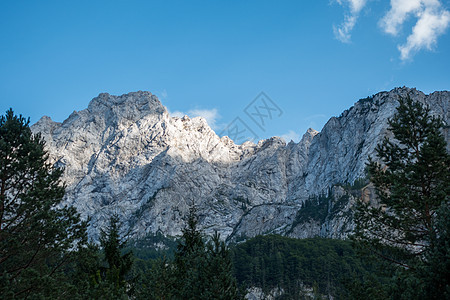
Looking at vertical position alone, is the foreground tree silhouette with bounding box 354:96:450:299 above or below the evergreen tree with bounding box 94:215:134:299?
above

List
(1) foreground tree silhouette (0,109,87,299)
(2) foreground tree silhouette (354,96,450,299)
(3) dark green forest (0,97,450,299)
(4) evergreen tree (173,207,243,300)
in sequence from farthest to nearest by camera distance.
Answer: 1. (4) evergreen tree (173,207,243,300)
2. (2) foreground tree silhouette (354,96,450,299)
3. (1) foreground tree silhouette (0,109,87,299)
4. (3) dark green forest (0,97,450,299)

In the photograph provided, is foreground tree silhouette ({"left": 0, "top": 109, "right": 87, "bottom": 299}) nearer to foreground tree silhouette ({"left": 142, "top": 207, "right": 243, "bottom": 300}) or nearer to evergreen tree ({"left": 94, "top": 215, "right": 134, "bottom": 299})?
evergreen tree ({"left": 94, "top": 215, "right": 134, "bottom": 299})

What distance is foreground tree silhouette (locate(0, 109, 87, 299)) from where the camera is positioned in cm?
1933

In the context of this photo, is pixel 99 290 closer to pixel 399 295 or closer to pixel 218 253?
pixel 218 253

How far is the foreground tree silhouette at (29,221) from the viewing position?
1933 centimetres

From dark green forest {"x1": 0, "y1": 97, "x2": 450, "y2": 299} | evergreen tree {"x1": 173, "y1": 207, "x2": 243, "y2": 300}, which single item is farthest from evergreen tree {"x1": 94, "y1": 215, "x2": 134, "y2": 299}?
evergreen tree {"x1": 173, "y1": 207, "x2": 243, "y2": 300}

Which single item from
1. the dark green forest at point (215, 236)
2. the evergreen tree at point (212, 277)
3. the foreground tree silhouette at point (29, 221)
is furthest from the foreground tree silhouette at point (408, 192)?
the foreground tree silhouette at point (29, 221)

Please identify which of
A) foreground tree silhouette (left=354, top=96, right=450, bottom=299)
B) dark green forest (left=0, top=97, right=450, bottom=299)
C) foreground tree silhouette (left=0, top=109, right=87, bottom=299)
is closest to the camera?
dark green forest (left=0, top=97, right=450, bottom=299)

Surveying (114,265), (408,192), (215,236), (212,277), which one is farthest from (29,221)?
(408,192)

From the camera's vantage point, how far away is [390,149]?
87.6 feet

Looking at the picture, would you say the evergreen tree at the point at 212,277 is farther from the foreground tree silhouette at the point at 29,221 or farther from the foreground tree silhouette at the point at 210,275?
the foreground tree silhouette at the point at 29,221

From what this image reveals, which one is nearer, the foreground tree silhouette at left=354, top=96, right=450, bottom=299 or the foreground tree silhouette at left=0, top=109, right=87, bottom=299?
the foreground tree silhouette at left=0, top=109, right=87, bottom=299

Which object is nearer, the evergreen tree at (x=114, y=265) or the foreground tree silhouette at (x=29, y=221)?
the foreground tree silhouette at (x=29, y=221)

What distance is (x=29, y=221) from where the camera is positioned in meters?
20.4
